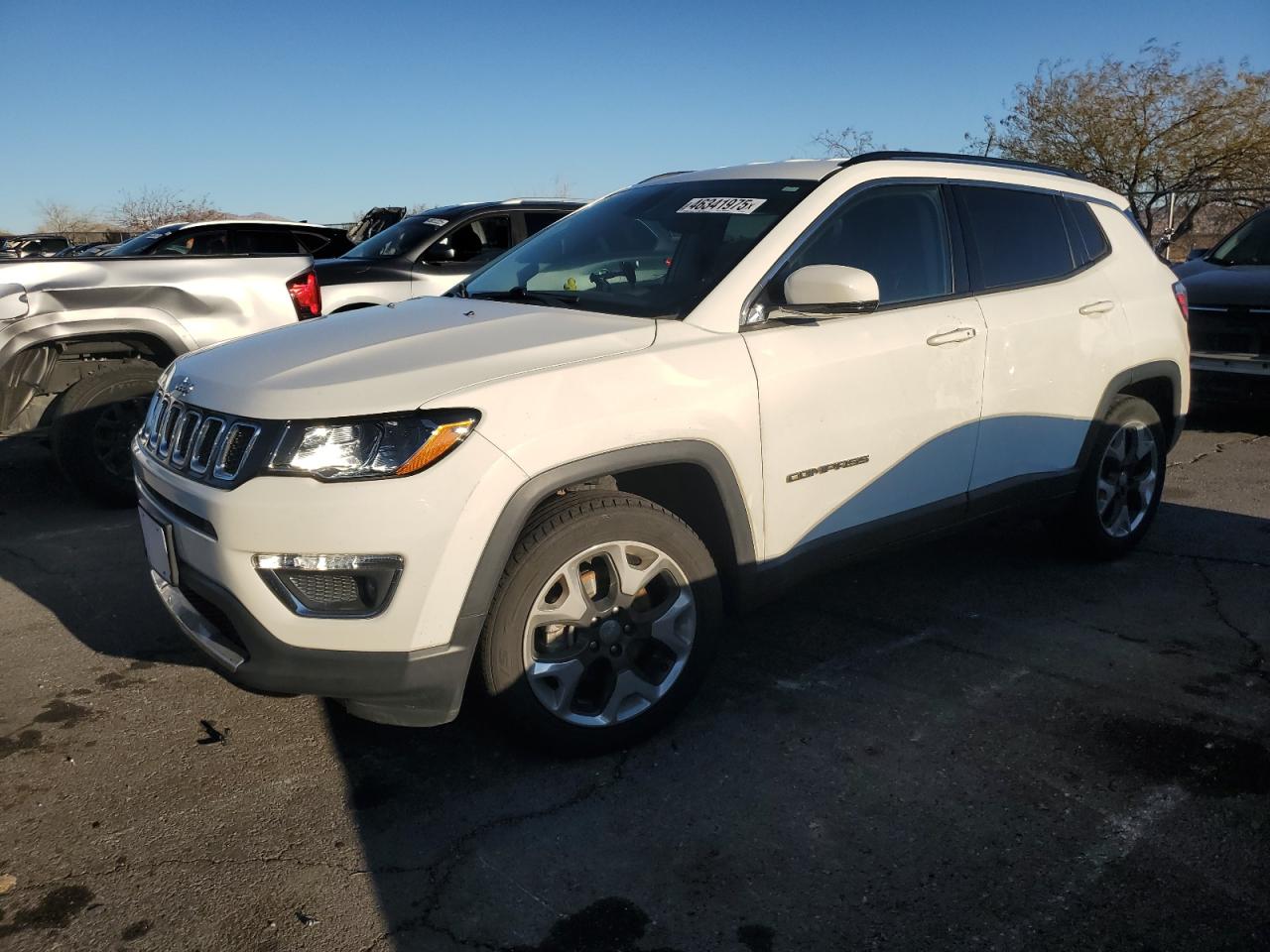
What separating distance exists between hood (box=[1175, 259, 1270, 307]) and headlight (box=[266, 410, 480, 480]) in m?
7.17

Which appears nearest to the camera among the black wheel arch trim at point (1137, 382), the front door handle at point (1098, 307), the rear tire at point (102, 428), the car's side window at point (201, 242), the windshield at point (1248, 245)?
the front door handle at point (1098, 307)

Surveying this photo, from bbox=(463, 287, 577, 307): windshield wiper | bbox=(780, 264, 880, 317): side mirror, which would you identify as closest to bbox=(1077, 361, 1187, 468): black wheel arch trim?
bbox=(780, 264, 880, 317): side mirror

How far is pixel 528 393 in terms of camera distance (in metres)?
2.82

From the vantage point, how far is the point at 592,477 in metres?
2.94

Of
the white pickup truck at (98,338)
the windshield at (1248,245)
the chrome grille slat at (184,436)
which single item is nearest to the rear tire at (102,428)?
the white pickup truck at (98,338)

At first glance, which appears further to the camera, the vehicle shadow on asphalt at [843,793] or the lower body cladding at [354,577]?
the lower body cladding at [354,577]

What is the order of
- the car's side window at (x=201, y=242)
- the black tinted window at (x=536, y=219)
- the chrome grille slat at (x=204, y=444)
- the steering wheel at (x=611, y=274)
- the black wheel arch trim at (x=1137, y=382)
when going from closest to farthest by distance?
the chrome grille slat at (x=204, y=444), the steering wheel at (x=611, y=274), the black wheel arch trim at (x=1137, y=382), the black tinted window at (x=536, y=219), the car's side window at (x=201, y=242)

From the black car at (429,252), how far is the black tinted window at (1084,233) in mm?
5088

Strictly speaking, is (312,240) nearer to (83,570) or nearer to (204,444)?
(83,570)

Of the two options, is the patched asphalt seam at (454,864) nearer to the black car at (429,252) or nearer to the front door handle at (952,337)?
the front door handle at (952,337)

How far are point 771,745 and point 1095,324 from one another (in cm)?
249

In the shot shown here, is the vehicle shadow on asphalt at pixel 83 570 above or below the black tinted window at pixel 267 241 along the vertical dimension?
below

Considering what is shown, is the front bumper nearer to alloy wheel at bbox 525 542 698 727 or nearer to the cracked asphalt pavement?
alloy wheel at bbox 525 542 698 727

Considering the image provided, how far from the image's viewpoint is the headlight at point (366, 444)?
2.67m
